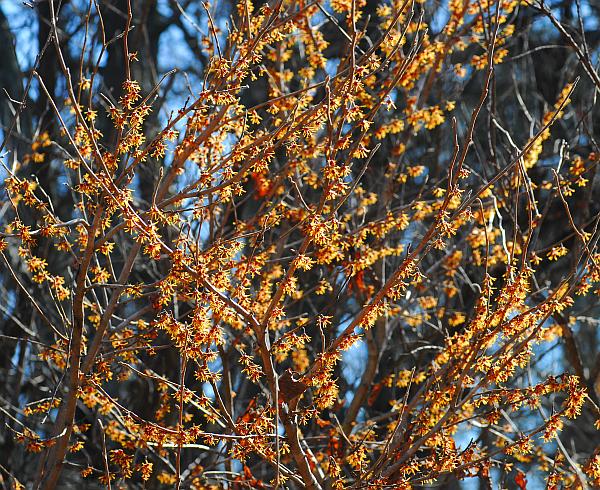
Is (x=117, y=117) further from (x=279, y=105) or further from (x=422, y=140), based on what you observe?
(x=422, y=140)

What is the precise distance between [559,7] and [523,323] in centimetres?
755

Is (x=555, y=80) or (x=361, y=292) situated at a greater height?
(x=555, y=80)

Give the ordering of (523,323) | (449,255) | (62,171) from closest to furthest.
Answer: (523,323), (449,255), (62,171)

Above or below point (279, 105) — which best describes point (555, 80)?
above

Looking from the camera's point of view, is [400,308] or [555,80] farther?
[555,80]

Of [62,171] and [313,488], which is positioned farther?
[62,171]

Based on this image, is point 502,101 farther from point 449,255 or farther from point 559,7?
point 449,255

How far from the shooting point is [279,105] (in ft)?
19.7

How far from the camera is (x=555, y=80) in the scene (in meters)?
11.4

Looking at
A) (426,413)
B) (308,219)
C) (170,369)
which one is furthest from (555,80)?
(308,219)

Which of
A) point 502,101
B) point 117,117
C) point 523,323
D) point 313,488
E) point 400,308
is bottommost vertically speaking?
point 313,488

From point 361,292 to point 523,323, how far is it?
232cm

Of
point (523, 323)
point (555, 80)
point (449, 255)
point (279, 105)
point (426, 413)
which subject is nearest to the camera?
point (523, 323)

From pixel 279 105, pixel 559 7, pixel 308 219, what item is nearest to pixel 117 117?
pixel 308 219
